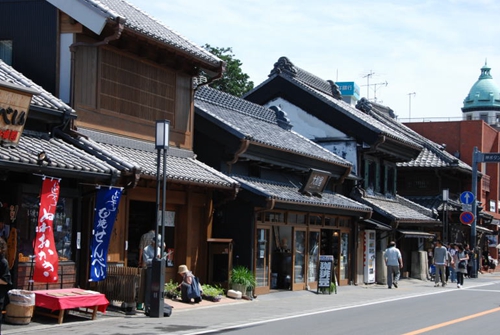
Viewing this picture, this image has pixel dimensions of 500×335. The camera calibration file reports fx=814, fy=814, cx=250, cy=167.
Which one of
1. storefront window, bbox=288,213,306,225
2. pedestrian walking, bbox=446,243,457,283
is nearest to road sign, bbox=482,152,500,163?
pedestrian walking, bbox=446,243,457,283

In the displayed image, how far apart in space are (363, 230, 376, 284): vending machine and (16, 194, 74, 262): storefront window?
18.8 metres

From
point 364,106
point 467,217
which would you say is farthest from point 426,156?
point 467,217

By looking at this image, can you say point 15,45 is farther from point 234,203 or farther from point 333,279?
point 333,279

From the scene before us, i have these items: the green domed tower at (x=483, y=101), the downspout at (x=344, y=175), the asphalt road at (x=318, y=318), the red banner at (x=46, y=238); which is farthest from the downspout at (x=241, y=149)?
the green domed tower at (x=483, y=101)

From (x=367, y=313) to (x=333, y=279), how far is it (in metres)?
7.78

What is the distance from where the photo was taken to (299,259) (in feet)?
94.3

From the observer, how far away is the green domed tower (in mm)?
91125

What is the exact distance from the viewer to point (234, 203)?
25328 mm

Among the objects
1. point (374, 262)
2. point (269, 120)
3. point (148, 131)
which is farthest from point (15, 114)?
point (374, 262)

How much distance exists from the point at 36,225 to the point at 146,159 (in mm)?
4566

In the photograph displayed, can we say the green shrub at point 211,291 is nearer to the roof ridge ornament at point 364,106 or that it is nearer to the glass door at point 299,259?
the glass door at point 299,259

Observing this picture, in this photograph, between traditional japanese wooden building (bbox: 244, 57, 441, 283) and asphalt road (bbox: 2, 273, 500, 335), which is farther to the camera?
traditional japanese wooden building (bbox: 244, 57, 441, 283)

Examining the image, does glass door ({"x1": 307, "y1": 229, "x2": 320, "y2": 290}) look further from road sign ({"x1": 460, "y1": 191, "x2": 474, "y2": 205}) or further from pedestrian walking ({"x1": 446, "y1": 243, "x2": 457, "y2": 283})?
road sign ({"x1": 460, "y1": 191, "x2": 474, "y2": 205})

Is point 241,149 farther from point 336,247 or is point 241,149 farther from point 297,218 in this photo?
point 336,247
